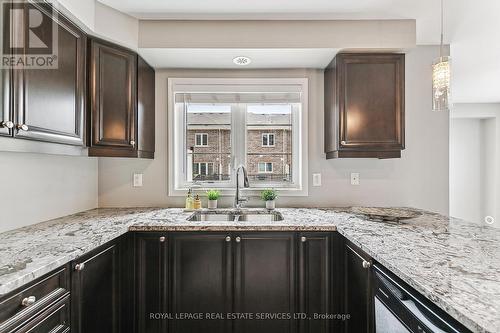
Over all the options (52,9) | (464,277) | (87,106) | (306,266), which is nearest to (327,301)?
(306,266)

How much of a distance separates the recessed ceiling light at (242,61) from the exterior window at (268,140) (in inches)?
26.3

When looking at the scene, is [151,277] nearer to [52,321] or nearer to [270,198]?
[52,321]

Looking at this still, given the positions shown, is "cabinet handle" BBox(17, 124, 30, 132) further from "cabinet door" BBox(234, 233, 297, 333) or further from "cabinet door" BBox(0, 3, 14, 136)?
"cabinet door" BBox(234, 233, 297, 333)

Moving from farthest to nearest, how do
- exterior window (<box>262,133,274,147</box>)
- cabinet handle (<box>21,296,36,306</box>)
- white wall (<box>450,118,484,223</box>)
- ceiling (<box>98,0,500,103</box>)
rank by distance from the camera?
white wall (<box>450,118,484,223</box>) → exterior window (<box>262,133,274,147</box>) → ceiling (<box>98,0,500,103</box>) → cabinet handle (<box>21,296,36,306</box>)

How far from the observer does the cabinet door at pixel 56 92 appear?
1.35m

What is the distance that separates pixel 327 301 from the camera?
183 cm

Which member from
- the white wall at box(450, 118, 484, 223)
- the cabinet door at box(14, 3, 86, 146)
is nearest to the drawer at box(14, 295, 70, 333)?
the cabinet door at box(14, 3, 86, 146)

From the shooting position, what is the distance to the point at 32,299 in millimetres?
1021

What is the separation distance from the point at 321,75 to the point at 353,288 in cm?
180

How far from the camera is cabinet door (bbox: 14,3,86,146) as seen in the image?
1351 millimetres

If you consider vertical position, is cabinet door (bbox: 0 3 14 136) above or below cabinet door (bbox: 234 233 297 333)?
above

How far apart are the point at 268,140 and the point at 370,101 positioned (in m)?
0.95

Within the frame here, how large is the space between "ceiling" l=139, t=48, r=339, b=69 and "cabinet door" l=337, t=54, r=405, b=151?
248mm

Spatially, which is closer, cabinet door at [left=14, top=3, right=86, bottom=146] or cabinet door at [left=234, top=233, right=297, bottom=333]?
cabinet door at [left=14, top=3, right=86, bottom=146]
